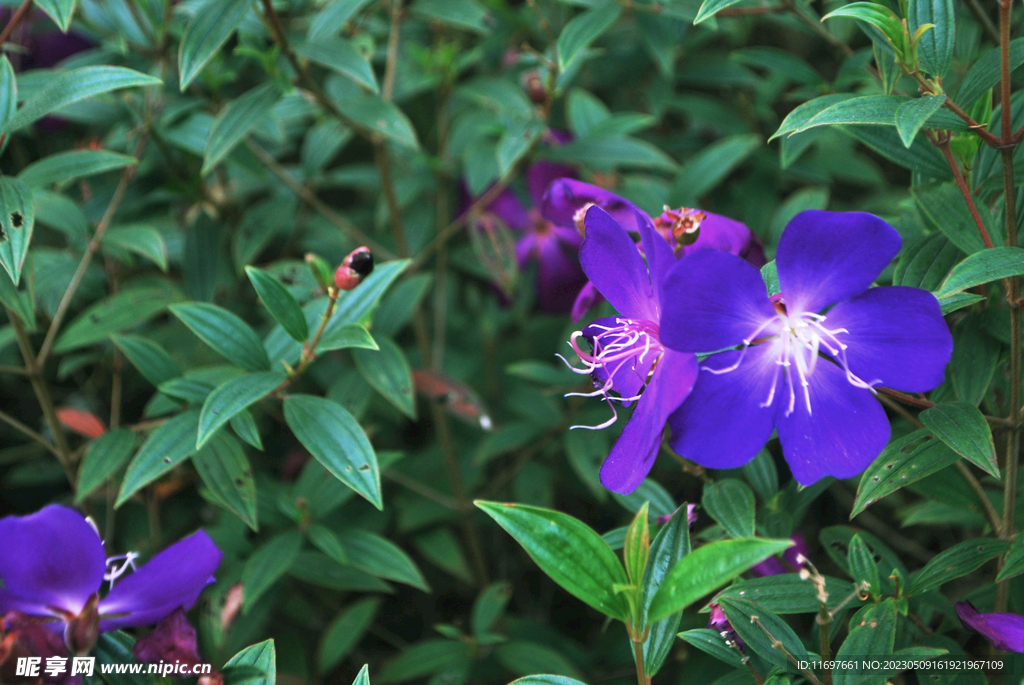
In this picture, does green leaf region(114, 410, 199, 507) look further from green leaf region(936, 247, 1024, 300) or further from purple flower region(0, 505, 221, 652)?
green leaf region(936, 247, 1024, 300)

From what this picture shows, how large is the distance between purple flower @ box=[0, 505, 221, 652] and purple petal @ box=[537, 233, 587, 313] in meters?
1.04

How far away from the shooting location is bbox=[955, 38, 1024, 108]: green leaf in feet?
2.64

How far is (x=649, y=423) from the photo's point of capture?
71cm

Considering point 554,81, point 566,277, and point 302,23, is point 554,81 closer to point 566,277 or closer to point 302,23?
point 566,277

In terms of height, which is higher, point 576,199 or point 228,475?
point 576,199

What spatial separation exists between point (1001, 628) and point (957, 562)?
4.0 inches

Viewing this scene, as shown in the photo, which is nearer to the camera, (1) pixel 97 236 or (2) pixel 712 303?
(2) pixel 712 303

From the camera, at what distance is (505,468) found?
1771 mm

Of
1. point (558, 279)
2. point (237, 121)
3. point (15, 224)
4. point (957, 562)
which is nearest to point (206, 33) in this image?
point (237, 121)

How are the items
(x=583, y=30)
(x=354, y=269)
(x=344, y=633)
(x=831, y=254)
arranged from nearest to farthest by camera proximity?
(x=831, y=254)
(x=354, y=269)
(x=583, y=30)
(x=344, y=633)

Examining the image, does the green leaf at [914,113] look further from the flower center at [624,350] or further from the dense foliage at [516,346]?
the flower center at [624,350]

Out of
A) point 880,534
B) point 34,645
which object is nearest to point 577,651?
point 880,534

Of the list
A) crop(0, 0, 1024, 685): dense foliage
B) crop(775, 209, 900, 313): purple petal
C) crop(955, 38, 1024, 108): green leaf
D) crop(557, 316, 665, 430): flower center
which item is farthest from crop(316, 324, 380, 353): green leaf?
crop(955, 38, 1024, 108): green leaf

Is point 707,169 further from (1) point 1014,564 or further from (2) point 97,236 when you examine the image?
(2) point 97,236
